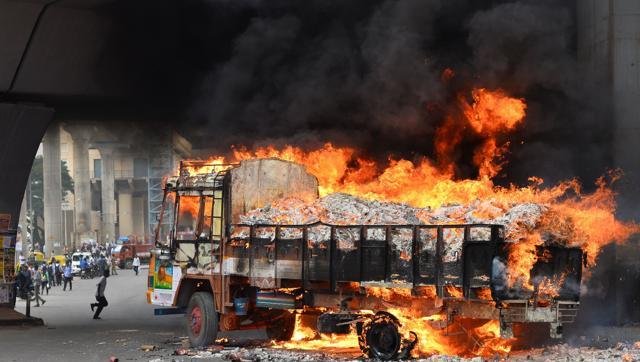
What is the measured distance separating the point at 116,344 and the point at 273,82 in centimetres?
689

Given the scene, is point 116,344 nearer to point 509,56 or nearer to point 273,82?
point 273,82

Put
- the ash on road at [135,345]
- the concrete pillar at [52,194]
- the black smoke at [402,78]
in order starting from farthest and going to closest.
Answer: the concrete pillar at [52,194] → the black smoke at [402,78] → the ash on road at [135,345]

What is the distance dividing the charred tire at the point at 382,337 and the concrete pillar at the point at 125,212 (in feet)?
282

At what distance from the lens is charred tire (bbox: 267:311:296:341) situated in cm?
1636

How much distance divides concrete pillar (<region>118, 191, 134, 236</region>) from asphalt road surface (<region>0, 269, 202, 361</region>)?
67617 mm

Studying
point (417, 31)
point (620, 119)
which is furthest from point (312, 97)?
point (620, 119)

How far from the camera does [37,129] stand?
22359mm

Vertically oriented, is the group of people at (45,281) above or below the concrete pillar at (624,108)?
below

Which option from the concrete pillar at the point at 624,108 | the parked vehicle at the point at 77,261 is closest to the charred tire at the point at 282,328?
the concrete pillar at the point at 624,108

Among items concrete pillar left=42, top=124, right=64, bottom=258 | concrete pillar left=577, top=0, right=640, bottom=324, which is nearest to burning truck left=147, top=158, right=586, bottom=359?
concrete pillar left=577, top=0, right=640, bottom=324

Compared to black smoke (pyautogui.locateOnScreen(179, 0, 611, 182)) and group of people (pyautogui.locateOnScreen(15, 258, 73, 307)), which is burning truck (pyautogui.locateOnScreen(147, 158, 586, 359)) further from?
group of people (pyautogui.locateOnScreen(15, 258, 73, 307))

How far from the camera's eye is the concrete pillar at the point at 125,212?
9738cm

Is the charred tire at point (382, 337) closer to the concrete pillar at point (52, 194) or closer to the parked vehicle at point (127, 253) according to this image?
the parked vehicle at point (127, 253)

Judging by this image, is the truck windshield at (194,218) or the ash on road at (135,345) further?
the truck windshield at (194,218)
